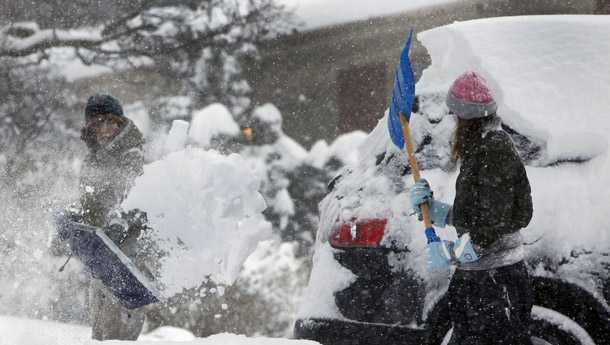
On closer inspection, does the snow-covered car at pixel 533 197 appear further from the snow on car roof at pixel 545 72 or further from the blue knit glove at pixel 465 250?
the blue knit glove at pixel 465 250

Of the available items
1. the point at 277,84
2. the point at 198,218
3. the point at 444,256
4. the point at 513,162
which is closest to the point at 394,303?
the point at 444,256

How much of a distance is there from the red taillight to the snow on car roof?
686 millimetres

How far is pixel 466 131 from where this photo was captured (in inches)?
71.6

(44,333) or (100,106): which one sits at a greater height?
(100,106)

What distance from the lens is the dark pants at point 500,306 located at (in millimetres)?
→ 1824

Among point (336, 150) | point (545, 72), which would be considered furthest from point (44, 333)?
point (336, 150)

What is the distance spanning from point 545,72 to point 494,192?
0.83 metres

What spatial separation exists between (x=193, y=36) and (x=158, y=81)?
65cm

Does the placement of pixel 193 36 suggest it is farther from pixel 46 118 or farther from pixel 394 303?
pixel 394 303

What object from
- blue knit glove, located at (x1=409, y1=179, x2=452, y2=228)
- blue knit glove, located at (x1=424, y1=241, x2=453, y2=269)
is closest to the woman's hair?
blue knit glove, located at (x1=409, y1=179, x2=452, y2=228)

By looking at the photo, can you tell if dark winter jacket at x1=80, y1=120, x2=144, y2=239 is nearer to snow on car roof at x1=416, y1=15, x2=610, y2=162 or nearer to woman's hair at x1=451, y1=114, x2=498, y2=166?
snow on car roof at x1=416, y1=15, x2=610, y2=162

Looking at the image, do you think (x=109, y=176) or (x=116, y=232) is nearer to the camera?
(x=116, y=232)

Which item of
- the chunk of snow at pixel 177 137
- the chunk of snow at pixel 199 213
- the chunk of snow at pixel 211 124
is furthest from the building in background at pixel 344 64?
the chunk of snow at pixel 199 213

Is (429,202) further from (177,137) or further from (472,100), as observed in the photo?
(177,137)
